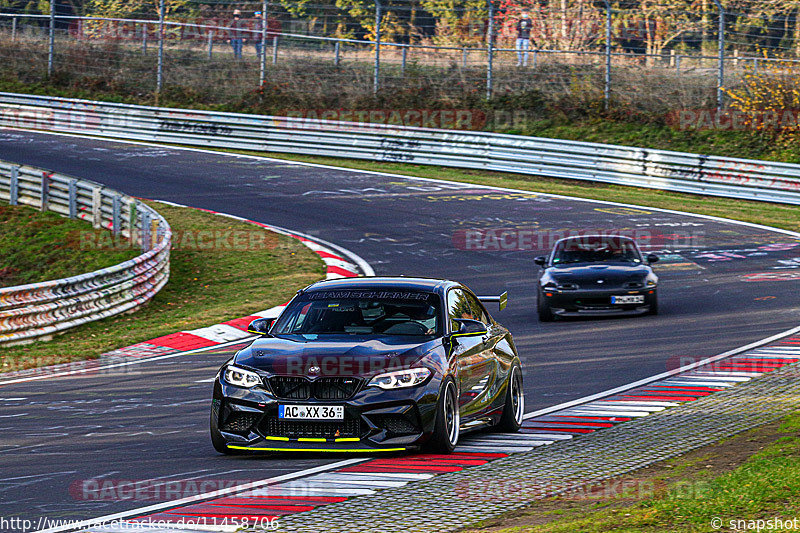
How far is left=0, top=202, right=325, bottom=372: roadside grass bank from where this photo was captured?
54.2 feet

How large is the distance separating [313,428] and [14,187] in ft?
68.9

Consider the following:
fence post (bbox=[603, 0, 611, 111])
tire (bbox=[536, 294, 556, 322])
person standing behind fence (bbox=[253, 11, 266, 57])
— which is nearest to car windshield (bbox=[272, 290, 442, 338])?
tire (bbox=[536, 294, 556, 322])

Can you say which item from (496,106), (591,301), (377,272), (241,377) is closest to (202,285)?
(377,272)

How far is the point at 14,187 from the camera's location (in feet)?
90.5

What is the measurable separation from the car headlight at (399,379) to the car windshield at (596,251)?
10.5 meters

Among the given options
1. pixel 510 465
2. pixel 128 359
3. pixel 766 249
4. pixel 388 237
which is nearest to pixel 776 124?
pixel 766 249

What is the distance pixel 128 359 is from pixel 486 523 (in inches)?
379

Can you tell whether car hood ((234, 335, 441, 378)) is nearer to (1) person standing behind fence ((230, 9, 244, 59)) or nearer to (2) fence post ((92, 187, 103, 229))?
(2) fence post ((92, 187, 103, 229))

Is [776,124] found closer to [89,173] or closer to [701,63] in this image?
[701,63]

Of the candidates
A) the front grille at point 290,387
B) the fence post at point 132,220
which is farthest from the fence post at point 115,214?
the front grille at point 290,387

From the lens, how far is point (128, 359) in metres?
A: 15.4

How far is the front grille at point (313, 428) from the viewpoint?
8.60 m

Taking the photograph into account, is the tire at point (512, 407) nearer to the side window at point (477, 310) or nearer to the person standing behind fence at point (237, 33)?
the side window at point (477, 310)

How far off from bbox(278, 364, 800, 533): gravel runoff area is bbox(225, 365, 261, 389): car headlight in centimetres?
159
